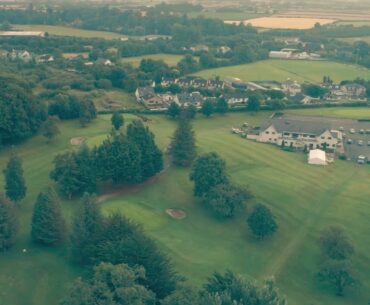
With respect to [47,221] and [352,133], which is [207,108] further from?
[47,221]

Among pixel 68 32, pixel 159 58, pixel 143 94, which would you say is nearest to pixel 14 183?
pixel 143 94

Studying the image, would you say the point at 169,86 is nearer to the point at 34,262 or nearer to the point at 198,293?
the point at 34,262

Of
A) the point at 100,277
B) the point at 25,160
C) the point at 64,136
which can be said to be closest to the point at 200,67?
the point at 64,136

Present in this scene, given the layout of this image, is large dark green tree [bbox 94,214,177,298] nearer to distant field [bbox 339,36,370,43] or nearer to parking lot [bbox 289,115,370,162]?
parking lot [bbox 289,115,370,162]

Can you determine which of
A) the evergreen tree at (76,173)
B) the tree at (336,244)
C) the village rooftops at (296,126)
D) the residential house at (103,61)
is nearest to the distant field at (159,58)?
the residential house at (103,61)

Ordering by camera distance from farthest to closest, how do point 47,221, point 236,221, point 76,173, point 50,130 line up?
point 50,130
point 76,173
point 236,221
point 47,221

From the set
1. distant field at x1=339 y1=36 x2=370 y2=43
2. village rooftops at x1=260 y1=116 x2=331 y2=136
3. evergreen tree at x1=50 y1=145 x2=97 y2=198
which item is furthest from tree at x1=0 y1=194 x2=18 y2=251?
distant field at x1=339 y1=36 x2=370 y2=43
